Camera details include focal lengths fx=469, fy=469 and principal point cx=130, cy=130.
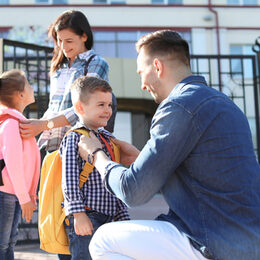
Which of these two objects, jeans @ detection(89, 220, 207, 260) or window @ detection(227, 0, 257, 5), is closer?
jeans @ detection(89, 220, 207, 260)

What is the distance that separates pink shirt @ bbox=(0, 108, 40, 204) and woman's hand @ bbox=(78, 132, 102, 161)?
2.19 ft

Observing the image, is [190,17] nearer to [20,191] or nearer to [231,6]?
[231,6]

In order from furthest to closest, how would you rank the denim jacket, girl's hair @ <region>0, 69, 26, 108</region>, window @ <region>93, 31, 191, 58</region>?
window @ <region>93, 31, 191, 58</region> → girl's hair @ <region>0, 69, 26, 108</region> → the denim jacket

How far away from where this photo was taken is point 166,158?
6.12 feet

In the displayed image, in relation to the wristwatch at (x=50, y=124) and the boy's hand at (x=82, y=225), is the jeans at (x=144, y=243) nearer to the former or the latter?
the boy's hand at (x=82, y=225)

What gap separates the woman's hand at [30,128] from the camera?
9.45ft

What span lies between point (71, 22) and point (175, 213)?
157cm

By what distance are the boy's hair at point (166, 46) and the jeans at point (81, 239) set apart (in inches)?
36.8

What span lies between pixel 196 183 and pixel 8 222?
1599mm

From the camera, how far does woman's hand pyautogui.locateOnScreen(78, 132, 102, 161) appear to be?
2.35 meters

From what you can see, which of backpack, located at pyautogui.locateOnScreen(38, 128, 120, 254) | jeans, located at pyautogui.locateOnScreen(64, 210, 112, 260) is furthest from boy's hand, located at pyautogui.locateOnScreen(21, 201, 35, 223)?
jeans, located at pyautogui.locateOnScreen(64, 210, 112, 260)

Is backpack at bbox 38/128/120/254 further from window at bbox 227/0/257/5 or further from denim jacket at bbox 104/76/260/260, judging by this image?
window at bbox 227/0/257/5

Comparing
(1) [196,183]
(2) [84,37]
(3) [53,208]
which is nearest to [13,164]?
(3) [53,208]

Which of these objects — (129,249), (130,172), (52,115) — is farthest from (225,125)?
(52,115)
